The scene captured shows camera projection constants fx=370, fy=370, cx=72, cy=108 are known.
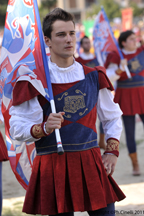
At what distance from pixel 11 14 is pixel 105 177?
1.24m

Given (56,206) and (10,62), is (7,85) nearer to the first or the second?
(10,62)

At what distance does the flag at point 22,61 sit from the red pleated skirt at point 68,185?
393 mm

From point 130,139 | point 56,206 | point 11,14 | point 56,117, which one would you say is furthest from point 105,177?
point 130,139

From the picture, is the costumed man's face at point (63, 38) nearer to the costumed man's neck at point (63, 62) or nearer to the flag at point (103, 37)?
the costumed man's neck at point (63, 62)

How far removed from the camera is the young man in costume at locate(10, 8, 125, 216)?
82.2 inches

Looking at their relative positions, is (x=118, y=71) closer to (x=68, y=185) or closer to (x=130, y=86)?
(x=130, y=86)

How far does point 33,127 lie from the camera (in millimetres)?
2023

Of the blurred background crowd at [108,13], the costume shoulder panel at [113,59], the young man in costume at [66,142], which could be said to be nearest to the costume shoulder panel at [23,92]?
the young man in costume at [66,142]

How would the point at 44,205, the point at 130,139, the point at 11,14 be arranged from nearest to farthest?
the point at 44,205
the point at 11,14
the point at 130,139

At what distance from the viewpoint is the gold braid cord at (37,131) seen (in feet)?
6.53

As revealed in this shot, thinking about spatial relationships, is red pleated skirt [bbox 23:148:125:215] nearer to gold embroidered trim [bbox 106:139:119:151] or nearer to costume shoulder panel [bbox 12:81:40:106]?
gold embroidered trim [bbox 106:139:119:151]

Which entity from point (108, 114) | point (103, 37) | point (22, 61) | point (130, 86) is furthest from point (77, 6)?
point (108, 114)

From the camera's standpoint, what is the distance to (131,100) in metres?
5.05

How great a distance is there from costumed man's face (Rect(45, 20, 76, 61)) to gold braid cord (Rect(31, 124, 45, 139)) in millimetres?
477
